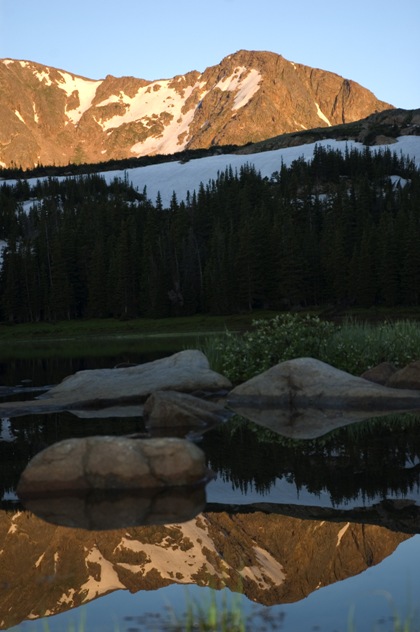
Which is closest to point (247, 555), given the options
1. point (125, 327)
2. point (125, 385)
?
point (125, 385)

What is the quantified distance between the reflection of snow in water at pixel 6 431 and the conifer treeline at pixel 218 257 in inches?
3003

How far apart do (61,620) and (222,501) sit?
4.21m

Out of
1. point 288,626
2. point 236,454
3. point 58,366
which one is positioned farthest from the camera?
point 58,366

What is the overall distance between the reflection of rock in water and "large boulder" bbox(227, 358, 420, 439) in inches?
345

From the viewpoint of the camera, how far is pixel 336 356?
25391 mm

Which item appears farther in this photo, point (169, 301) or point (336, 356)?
point (169, 301)

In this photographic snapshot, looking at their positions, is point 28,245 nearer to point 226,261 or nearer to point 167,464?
point 226,261

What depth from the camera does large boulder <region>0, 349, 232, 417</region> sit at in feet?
75.2

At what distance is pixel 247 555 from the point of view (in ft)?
28.8

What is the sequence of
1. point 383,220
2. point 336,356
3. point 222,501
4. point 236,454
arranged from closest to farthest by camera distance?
1. point 222,501
2. point 236,454
3. point 336,356
4. point 383,220

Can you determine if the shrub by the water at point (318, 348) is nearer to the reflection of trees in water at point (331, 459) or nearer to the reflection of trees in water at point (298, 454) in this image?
the reflection of trees in water at point (298, 454)

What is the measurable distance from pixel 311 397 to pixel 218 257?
3670 inches

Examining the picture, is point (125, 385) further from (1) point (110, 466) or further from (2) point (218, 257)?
(2) point (218, 257)

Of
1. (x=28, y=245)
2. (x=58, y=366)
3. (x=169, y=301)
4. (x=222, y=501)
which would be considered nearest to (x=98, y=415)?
(x=222, y=501)
